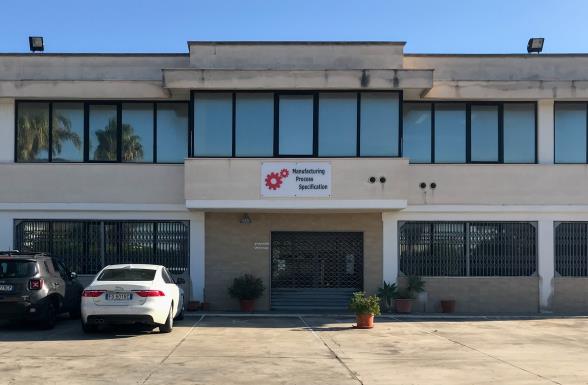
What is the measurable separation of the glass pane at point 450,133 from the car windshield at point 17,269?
466 inches

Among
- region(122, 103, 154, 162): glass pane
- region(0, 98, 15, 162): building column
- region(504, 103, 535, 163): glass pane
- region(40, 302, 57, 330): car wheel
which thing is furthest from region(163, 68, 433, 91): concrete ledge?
region(40, 302, 57, 330): car wheel

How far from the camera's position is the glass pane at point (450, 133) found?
20.4 metres

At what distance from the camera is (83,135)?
66.3ft

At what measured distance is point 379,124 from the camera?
62.9 ft

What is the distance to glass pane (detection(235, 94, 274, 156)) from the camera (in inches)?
750

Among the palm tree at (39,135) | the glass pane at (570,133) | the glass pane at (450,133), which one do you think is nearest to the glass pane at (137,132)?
the palm tree at (39,135)

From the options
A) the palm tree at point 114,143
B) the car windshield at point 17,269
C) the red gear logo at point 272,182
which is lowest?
the car windshield at point 17,269

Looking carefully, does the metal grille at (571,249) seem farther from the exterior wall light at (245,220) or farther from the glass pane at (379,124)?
the exterior wall light at (245,220)

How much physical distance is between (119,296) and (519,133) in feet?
42.7

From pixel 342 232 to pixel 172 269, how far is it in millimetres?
5248

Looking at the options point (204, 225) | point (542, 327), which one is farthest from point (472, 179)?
point (204, 225)

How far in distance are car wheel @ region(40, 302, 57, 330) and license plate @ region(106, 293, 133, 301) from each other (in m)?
1.93

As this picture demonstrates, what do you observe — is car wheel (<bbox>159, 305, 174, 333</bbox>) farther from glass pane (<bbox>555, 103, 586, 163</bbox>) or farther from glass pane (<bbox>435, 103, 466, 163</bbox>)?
glass pane (<bbox>555, 103, 586, 163</bbox>)

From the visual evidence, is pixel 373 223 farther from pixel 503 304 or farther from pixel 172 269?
pixel 172 269
